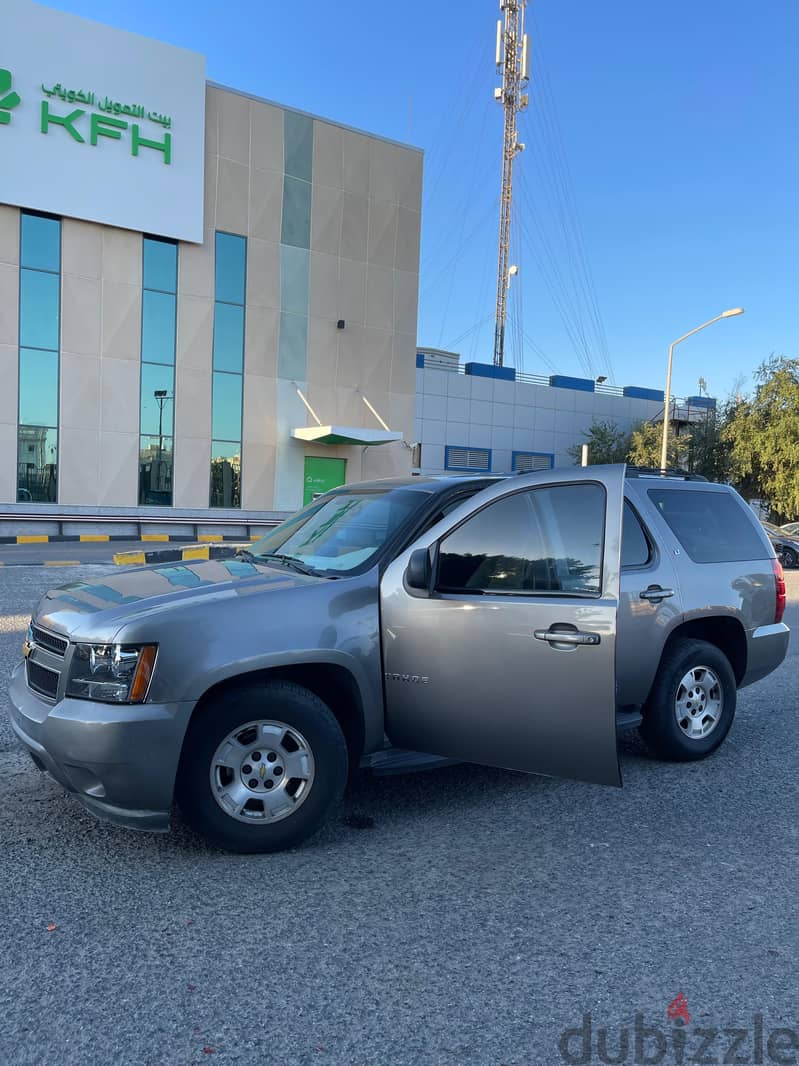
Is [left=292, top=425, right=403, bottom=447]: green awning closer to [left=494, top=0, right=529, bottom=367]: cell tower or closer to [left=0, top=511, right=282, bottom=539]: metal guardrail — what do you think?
[left=0, top=511, right=282, bottom=539]: metal guardrail

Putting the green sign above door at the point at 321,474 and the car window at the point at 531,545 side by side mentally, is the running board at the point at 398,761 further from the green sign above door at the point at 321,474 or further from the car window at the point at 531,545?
the green sign above door at the point at 321,474

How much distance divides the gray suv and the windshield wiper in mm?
20

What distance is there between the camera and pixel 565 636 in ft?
12.5

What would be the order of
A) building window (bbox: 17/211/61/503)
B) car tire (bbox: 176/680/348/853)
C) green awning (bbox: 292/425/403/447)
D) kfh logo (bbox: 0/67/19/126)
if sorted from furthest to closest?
green awning (bbox: 292/425/403/447), building window (bbox: 17/211/61/503), kfh logo (bbox: 0/67/19/126), car tire (bbox: 176/680/348/853)

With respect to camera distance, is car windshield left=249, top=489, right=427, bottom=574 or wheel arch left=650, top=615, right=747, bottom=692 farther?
wheel arch left=650, top=615, right=747, bottom=692

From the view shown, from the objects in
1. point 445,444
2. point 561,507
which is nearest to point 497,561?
point 561,507

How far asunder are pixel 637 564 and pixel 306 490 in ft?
81.6

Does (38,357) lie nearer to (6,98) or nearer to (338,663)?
(6,98)

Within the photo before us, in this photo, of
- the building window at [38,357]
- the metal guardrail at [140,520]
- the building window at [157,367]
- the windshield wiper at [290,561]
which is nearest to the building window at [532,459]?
the metal guardrail at [140,520]

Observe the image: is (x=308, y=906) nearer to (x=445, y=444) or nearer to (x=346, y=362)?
(x=346, y=362)

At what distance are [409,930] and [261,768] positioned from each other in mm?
974

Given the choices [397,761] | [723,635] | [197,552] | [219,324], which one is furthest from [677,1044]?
[219,324]

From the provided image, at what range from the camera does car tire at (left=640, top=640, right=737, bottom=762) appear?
203 inches

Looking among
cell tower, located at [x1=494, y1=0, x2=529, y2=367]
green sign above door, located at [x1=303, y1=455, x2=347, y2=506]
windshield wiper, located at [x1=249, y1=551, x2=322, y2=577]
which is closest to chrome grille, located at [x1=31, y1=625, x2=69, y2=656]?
windshield wiper, located at [x1=249, y1=551, x2=322, y2=577]
